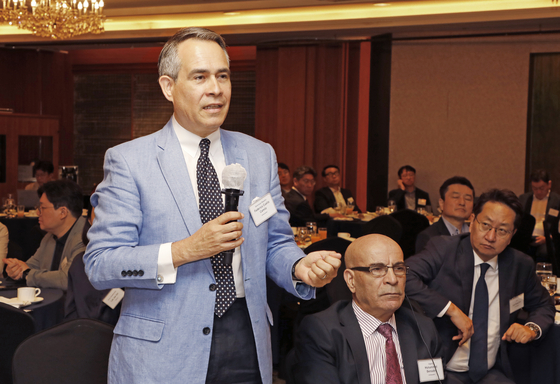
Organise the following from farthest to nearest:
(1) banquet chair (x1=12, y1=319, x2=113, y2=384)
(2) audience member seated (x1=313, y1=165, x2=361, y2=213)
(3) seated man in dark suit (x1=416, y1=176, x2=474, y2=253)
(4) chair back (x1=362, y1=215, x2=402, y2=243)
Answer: (2) audience member seated (x1=313, y1=165, x2=361, y2=213) → (4) chair back (x1=362, y1=215, x2=402, y2=243) → (3) seated man in dark suit (x1=416, y1=176, x2=474, y2=253) → (1) banquet chair (x1=12, y1=319, x2=113, y2=384)

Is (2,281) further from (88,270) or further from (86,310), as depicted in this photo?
(88,270)

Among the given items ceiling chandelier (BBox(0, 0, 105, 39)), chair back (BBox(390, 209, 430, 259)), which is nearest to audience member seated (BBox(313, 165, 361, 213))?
chair back (BBox(390, 209, 430, 259))

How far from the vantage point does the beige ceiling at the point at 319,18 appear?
7914 millimetres

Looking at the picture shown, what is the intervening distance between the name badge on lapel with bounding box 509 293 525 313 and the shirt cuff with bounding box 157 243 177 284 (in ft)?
7.13

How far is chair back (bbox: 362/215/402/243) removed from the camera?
552cm

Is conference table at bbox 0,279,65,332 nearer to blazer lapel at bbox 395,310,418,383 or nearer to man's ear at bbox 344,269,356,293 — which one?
man's ear at bbox 344,269,356,293

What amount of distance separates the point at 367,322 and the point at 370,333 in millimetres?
46

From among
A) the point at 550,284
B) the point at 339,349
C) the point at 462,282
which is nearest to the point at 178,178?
the point at 339,349

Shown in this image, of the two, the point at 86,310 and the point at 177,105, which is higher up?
the point at 177,105

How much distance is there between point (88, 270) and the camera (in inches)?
54.2

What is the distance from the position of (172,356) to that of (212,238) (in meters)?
0.34

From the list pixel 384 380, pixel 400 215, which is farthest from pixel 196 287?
pixel 400 215

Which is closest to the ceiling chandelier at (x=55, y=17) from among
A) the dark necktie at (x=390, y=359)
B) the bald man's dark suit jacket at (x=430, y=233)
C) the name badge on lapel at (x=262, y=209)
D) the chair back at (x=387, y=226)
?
the chair back at (x=387, y=226)

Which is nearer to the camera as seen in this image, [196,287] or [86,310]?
[196,287]
